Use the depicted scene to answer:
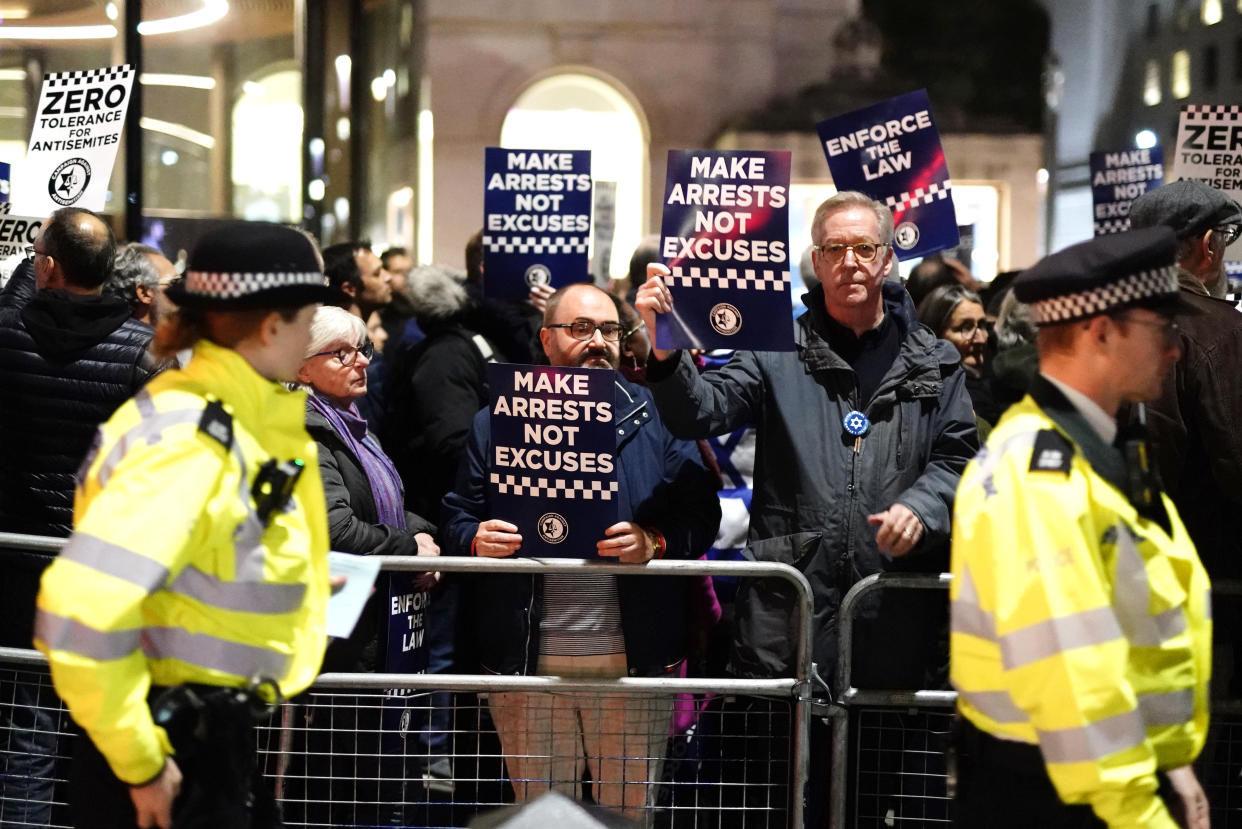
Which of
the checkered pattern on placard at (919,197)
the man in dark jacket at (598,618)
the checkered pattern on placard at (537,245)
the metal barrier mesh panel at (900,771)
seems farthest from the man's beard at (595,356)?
the checkered pattern on placard at (537,245)

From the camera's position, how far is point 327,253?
296 inches

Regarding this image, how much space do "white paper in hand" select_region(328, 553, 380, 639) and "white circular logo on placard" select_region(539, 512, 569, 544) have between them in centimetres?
100

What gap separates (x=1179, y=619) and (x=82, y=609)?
6.46ft

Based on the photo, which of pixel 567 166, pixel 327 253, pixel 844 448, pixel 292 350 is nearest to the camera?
pixel 292 350

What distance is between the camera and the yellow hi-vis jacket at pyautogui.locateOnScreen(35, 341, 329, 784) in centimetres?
265

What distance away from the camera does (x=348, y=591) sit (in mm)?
3262

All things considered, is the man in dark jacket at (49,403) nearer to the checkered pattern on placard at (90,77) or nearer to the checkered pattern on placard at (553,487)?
the checkered pattern on placard at (553,487)

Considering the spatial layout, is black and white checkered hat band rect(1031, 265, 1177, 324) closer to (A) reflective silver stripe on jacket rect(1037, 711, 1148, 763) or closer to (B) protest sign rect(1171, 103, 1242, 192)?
(A) reflective silver stripe on jacket rect(1037, 711, 1148, 763)

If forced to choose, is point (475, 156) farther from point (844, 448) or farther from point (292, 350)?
point (292, 350)

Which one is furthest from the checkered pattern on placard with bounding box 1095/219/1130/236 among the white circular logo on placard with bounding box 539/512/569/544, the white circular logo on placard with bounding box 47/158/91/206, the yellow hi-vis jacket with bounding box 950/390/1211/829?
the yellow hi-vis jacket with bounding box 950/390/1211/829

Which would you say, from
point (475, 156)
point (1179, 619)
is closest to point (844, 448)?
point (1179, 619)

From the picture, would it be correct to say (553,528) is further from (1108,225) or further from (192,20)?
(192,20)

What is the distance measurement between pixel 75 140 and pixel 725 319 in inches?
134

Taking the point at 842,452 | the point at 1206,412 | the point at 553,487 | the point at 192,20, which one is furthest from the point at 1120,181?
the point at 192,20
